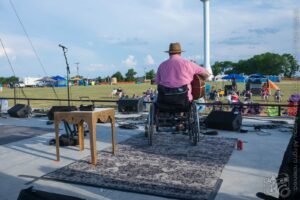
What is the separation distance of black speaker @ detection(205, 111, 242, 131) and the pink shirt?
5.36 ft

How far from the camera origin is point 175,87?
5.00 m

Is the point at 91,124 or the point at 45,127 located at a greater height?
the point at 91,124

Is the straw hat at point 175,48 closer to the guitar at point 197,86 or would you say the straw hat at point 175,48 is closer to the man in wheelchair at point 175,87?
the man in wheelchair at point 175,87

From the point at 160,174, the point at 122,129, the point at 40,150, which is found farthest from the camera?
the point at 122,129

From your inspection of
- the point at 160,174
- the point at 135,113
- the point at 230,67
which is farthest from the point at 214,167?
the point at 230,67

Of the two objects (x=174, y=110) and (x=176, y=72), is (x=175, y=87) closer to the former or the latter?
(x=176, y=72)

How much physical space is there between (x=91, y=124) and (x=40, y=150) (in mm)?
1506

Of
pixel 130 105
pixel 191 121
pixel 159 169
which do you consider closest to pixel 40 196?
pixel 159 169

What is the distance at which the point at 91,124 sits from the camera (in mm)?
3971

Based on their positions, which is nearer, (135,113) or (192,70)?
(192,70)

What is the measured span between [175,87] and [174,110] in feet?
1.27

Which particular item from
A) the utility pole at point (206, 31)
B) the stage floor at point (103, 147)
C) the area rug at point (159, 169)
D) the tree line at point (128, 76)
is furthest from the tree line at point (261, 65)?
the area rug at point (159, 169)

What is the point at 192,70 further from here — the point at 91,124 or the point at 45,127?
the point at 45,127

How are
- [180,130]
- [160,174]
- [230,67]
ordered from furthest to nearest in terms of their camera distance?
[230,67] → [180,130] → [160,174]
